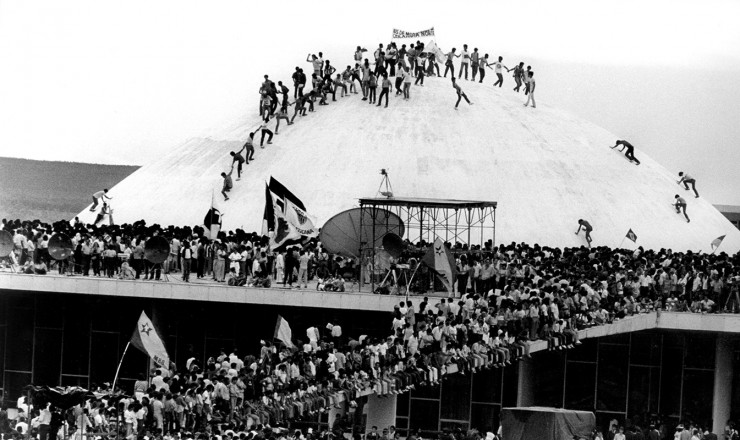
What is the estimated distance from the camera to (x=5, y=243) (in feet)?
137

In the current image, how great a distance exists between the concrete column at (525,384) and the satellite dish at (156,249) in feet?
38.4

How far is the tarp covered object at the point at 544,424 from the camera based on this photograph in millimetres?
32656

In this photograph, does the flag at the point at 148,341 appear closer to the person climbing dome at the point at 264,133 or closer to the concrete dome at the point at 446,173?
the concrete dome at the point at 446,173

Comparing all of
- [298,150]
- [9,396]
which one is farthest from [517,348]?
[298,150]

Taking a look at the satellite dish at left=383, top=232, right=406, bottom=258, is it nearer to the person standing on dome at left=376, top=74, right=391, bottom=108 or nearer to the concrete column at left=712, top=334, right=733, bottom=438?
the concrete column at left=712, top=334, right=733, bottom=438

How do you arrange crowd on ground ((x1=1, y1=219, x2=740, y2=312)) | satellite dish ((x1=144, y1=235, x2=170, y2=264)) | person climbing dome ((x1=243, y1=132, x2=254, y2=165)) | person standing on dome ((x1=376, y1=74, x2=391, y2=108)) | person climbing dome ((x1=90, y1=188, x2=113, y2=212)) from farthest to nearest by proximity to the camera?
person standing on dome ((x1=376, y1=74, x2=391, y2=108)), person climbing dome ((x1=243, y1=132, x2=254, y2=165)), person climbing dome ((x1=90, y1=188, x2=113, y2=212)), crowd on ground ((x1=1, y1=219, x2=740, y2=312)), satellite dish ((x1=144, y1=235, x2=170, y2=264))

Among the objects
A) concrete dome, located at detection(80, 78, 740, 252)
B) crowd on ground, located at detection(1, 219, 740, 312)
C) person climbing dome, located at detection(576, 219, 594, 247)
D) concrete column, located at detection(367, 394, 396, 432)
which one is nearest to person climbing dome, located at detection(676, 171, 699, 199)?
concrete dome, located at detection(80, 78, 740, 252)

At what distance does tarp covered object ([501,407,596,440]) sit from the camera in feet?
107

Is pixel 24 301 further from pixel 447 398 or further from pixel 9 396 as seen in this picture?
pixel 447 398

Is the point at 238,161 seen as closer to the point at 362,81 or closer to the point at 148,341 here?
the point at 362,81

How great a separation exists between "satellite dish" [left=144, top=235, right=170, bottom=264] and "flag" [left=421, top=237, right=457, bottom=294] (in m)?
7.41

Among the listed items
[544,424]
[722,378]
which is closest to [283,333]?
[544,424]

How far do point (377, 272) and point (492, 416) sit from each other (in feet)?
21.4

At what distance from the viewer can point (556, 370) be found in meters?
45.8
